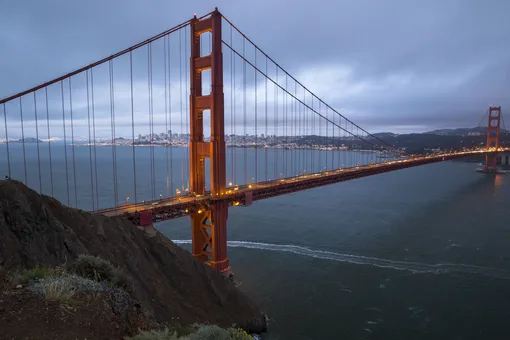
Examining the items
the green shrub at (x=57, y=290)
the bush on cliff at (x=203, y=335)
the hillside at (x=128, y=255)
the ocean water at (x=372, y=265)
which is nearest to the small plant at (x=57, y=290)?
the green shrub at (x=57, y=290)

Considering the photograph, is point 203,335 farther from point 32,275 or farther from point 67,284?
point 32,275

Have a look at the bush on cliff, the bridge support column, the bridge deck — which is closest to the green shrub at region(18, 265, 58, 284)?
the bush on cliff

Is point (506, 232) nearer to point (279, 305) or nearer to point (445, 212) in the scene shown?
point (445, 212)

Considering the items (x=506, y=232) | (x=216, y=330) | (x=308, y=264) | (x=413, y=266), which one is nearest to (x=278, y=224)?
(x=308, y=264)

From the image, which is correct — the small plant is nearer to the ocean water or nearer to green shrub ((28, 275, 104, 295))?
green shrub ((28, 275, 104, 295))

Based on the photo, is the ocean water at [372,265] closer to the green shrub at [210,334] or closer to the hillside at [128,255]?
the hillside at [128,255]

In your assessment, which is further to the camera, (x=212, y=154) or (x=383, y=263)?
(x=383, y=263)

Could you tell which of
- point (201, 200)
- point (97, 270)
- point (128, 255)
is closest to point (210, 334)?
point (97, 270)
